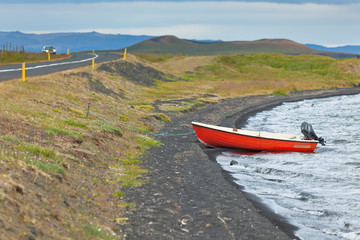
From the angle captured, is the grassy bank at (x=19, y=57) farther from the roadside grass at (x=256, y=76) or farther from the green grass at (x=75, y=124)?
the green grass at (x=75, y=124)

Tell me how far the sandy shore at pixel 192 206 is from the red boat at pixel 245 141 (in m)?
3.38

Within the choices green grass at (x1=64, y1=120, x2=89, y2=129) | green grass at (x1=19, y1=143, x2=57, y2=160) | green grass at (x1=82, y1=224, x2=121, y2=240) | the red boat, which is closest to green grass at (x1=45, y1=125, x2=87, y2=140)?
green grass at (x1=64, y1=120, x2=89, y2=129)

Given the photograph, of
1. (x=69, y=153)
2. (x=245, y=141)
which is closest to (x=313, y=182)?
(x=245, y=141)

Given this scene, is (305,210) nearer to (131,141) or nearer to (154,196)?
(154,196)

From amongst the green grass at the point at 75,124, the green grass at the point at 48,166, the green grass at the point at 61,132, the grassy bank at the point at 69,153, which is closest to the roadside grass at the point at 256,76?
the grassy bank at the point at 69,153

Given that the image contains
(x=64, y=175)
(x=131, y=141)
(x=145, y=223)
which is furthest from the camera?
(x=131, y=141)

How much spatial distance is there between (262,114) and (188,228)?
38.6m

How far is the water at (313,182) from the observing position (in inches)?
570

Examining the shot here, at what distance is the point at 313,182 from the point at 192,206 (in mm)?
8838

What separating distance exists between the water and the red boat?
1.70ft

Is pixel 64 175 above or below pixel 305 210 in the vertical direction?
above

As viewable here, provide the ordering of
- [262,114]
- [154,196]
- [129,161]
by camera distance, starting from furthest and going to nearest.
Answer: [262,114] → [129,161] → [154,196]

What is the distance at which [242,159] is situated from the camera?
Answer: 24750 millimetres

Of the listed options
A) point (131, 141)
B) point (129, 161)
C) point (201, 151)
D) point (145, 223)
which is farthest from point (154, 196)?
point (201, 151)
